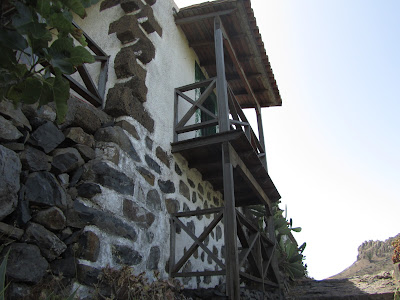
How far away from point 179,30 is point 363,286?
5.11m

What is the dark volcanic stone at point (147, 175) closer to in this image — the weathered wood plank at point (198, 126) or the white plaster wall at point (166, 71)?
the white plaster wall at point (166, 71)

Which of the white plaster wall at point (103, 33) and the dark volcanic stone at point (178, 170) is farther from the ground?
the white plaster wall at point (103, 33)

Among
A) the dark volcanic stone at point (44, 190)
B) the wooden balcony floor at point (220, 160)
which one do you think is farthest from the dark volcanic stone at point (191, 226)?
the dark volcanic stone at point (44, 190)

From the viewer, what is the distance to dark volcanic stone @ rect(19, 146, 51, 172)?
2.70 meters

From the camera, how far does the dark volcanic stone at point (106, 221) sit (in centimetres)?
300

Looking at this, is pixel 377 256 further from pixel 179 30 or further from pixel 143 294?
pixel 143 294

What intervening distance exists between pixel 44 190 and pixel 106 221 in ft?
2.10

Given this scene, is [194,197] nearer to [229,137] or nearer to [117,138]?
[229,137]

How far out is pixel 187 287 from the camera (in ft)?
14.3

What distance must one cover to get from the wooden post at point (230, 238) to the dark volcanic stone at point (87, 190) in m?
1.54

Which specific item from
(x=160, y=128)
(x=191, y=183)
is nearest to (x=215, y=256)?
(x=191, y=183)

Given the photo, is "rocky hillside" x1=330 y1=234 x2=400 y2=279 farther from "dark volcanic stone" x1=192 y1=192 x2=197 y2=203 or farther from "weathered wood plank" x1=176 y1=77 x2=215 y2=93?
"weathered wood plank" x1=176 y1=77 x2=215 y2=93

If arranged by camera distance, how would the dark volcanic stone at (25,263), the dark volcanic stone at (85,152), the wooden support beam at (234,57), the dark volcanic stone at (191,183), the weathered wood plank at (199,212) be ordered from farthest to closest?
1. the wooden support beam at (234,57)
2. the dark volcanic stone at (191,183)
3. the weathered wood plank at (199,212)
4. the dark volcanic stone at (85,152)
5. the dark volcanic stone at (25,263)

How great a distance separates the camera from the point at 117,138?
11.6 ft
